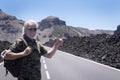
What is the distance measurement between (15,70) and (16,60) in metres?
0.16

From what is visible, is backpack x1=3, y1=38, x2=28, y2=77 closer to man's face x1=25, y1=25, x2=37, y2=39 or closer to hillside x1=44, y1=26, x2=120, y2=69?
man's face x1=25, y1=25, x2=37, y2=39

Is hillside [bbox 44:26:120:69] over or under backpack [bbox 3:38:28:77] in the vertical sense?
under

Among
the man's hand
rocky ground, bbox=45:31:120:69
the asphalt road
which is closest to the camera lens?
the man's hand

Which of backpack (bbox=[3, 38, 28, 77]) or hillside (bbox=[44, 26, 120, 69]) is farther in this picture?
hillside (bbox=[44, 26, 120, 69])

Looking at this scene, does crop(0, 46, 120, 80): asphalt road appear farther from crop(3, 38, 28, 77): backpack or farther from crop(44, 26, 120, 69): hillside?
crop(3, 38, 28, 77): backpack

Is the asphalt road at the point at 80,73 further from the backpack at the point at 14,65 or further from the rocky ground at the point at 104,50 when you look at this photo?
the backpack at the point at 14,65

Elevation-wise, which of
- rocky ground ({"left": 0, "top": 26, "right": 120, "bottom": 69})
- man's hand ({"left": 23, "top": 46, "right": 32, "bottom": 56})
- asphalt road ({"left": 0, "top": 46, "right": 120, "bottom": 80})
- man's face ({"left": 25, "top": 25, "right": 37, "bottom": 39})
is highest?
man's face ({"left": 25, "top": 25, "right": 37, "bottom": 39})

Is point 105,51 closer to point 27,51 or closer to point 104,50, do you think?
point 104,50

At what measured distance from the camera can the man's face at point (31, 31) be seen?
574 cm

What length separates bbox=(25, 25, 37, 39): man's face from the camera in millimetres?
5738

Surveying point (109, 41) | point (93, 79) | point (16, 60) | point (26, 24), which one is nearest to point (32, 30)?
point (26, 24)

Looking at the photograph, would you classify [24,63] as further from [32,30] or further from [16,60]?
[32,30]

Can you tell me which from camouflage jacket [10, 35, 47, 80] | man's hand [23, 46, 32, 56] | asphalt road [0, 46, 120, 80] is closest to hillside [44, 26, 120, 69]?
asphalt road [0, 46, 120, 80]

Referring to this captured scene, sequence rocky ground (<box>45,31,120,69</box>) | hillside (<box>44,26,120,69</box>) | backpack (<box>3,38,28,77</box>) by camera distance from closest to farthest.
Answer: backpack (<box>3,38,28,77</box>) → rocky ground (<box>45,31,120,69</box>) → hillside (<box>44,26,120,69</box>)
